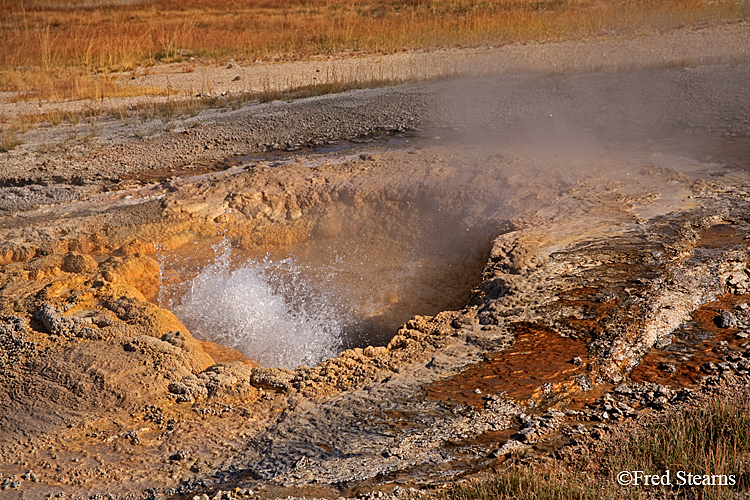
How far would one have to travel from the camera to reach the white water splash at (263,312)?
181 inches

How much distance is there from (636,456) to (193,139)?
283 inches

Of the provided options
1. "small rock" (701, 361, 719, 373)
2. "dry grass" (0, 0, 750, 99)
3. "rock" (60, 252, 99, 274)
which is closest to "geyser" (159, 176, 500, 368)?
"rock" (60, 252, 99, 274)

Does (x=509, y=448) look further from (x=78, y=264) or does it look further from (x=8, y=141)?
(x=8, y=141)

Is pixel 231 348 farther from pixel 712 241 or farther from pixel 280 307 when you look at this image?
pixel 712 241

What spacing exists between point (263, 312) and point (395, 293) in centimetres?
115

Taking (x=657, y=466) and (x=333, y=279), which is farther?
(x=333, y=279)

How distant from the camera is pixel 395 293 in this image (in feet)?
16.4

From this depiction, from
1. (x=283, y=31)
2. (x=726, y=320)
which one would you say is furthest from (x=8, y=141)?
(x=283, y=31)

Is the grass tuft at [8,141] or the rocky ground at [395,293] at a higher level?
the grass tuft at [8,141]

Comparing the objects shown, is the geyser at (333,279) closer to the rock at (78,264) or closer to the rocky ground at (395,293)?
the rocky ground at (395,293)

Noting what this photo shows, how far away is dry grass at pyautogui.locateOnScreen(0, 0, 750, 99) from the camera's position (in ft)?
43.4

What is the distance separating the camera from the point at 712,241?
4.23 m

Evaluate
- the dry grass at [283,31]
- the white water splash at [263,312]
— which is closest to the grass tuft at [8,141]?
the dry grass at [283,31]

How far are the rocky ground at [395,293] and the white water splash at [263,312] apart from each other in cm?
31
